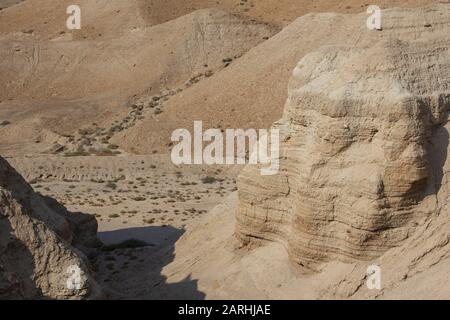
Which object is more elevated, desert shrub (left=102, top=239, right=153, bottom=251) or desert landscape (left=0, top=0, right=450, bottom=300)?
desert landscape (left=0, top=0, right=450, bottom=300)

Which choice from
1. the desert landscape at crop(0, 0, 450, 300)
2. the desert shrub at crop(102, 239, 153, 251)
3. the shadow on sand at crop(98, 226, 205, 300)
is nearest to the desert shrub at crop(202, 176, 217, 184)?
the desert landscape at crop(0, 0, 450, 300)

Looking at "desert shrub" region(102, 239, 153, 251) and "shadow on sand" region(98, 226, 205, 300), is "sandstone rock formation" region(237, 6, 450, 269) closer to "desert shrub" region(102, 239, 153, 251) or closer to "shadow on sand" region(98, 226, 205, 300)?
"shadow on sand" region(98, 226, 205, 300)

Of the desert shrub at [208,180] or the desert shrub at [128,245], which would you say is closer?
the desert shrub at [128,245]

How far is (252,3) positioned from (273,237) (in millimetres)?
41557

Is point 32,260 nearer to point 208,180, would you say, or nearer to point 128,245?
point 128,245

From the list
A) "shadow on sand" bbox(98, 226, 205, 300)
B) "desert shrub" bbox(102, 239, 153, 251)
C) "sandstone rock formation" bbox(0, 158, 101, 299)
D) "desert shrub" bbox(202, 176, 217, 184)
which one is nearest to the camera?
"sandstone rock formation" bbox(0, 158, 101, 299)

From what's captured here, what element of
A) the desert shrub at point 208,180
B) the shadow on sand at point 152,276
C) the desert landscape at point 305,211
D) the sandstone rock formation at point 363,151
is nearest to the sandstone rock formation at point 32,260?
the desert landscape at point 305,211

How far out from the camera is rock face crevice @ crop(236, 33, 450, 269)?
1355 cm

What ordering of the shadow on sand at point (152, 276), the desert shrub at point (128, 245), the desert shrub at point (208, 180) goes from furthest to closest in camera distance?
the desert shrub at point (208, 180) < the desert shrub at point (128, 245) < the shadow on sand at point (152, 276)

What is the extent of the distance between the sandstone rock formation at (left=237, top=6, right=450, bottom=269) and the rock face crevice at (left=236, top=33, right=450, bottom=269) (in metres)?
0.02

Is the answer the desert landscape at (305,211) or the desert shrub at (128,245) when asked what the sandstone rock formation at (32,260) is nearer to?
the desert landscape at (305,211)

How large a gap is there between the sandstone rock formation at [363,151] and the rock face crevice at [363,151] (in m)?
0.02

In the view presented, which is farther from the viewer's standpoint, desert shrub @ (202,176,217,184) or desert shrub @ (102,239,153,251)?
desert shrub @ (202,176,217,184)

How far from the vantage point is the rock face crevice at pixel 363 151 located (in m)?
13.5
